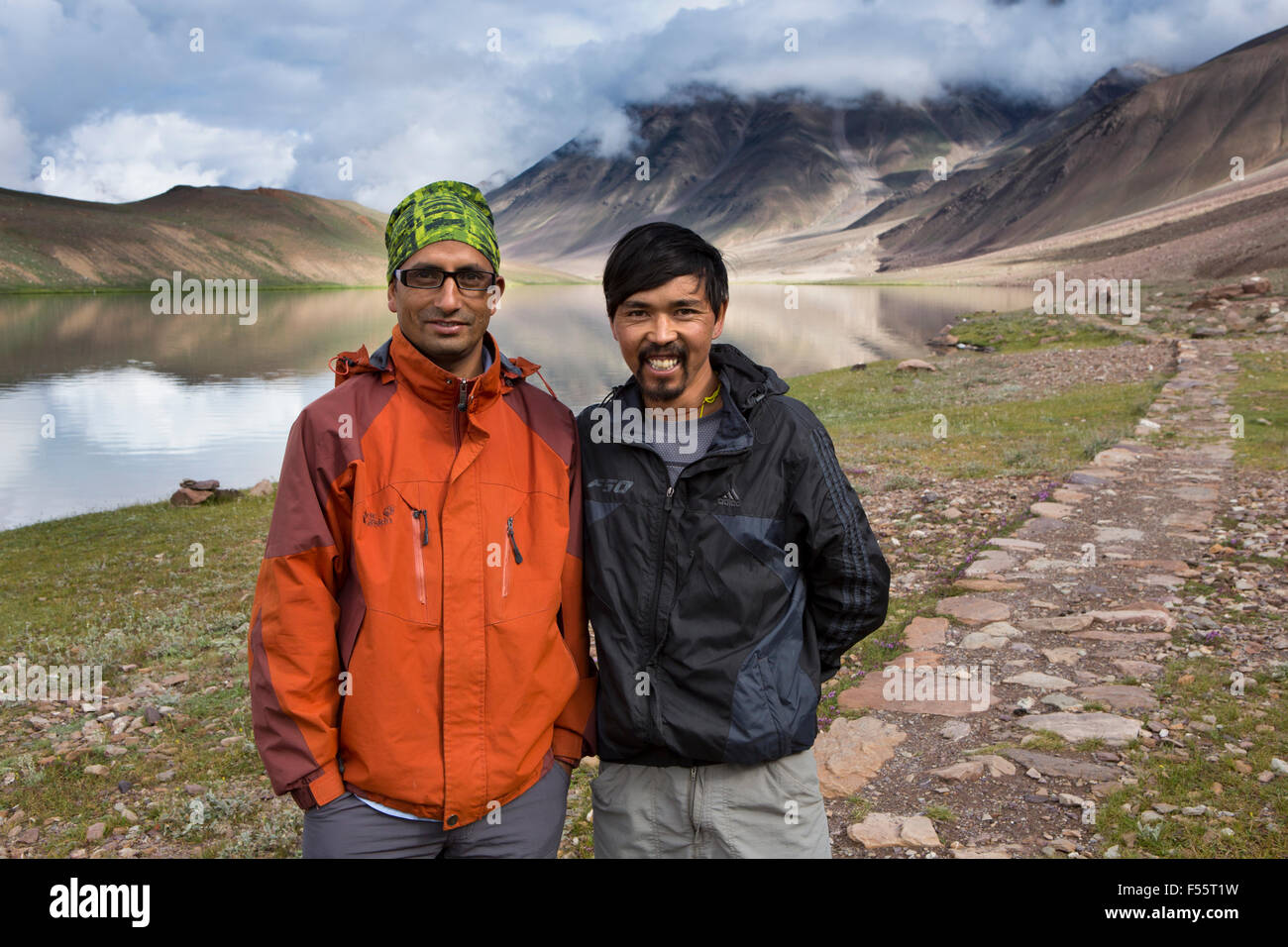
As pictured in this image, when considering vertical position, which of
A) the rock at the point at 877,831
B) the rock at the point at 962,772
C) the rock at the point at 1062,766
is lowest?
the rock at the point at 877,831

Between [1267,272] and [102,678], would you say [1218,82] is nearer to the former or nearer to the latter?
[1267,272]

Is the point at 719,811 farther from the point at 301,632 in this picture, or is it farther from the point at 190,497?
the point at 190,497

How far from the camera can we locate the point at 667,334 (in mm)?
3008

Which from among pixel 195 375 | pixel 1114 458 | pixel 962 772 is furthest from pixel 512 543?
pixel 195 375

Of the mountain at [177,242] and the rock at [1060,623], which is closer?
the rock at [1060,623]

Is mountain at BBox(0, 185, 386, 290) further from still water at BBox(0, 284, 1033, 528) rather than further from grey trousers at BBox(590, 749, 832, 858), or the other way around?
grey trousers at BBox(590, 749, 832, 858)

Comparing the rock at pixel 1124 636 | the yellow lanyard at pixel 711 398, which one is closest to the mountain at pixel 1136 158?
the rock at pixel 1124 636

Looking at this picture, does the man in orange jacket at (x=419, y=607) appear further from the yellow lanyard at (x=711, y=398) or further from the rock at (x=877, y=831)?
the rock at (x=877, y=831)

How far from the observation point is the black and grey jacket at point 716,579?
Result: 2887mm

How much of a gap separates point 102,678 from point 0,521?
388 inches

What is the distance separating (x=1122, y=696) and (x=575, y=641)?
3975mm

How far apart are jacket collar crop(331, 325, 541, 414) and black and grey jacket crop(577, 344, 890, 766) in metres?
0.43

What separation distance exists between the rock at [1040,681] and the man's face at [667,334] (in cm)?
392

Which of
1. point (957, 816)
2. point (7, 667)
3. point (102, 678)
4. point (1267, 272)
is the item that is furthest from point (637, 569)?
point (1267, 272)
